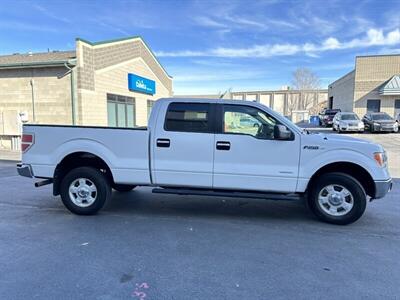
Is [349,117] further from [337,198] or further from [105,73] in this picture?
[337,198]

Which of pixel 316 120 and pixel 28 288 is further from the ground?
pixel 316 120

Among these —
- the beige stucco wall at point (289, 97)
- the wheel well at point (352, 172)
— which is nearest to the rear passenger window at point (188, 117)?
the wheel well at point (352, 172)

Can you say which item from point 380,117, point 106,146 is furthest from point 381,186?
point 380,117

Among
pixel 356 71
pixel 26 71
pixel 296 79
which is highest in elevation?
pixel 296 79

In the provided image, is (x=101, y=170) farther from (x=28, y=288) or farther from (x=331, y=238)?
(x=331, y=238)

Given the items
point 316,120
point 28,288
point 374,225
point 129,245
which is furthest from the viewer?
point 316,120

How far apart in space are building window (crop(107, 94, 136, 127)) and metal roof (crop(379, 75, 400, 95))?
24.7 metres

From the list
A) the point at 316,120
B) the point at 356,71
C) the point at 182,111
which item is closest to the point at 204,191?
the point at 182,111

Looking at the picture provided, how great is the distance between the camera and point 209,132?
4863 millimetres

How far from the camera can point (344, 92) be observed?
1427 inches

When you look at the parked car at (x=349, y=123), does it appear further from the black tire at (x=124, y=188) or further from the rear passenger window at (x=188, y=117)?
the rear passenger window at (x=188, y=117)

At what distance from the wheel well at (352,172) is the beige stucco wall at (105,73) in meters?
12.2

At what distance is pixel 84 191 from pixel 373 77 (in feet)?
110

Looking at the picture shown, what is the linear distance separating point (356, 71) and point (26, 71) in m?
30.1
